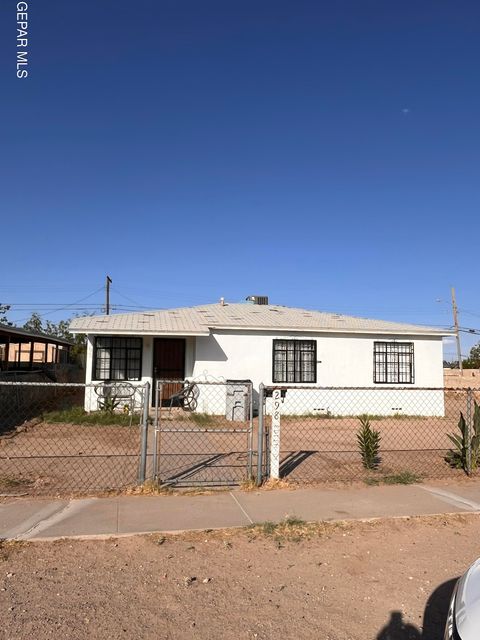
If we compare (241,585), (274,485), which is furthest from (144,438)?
(241,585)

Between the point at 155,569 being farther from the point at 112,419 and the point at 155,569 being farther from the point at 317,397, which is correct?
the point at 317,397

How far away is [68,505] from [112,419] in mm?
7527

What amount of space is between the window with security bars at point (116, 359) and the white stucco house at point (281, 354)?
3 cm

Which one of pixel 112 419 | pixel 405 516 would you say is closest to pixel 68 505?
pixel 405 516

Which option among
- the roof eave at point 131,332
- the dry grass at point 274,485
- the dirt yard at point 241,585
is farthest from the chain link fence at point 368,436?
the roof eave at point 131,332

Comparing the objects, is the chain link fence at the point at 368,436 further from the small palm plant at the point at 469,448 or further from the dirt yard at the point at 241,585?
the dirt yard at the point at 241,585

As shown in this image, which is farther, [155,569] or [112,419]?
[112,419]

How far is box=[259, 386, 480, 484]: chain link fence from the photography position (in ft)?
24.5

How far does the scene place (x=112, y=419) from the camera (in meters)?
13.0

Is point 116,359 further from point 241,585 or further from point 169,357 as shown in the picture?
point 241,585

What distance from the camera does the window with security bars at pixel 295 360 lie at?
16.0 metres

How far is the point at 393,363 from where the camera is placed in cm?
1669

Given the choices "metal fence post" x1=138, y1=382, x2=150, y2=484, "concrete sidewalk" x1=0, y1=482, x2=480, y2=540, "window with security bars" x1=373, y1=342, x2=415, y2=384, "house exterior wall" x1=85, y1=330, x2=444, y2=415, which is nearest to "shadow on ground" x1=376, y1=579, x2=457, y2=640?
"concrete sidewalk" x1=0, y1=482, x2=480, y2=540

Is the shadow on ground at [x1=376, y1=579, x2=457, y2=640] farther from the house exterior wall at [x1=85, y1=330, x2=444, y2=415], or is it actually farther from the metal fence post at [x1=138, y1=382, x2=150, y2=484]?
the house exterior wall at [x1=85, y1=330, x2=444, y2=415]
